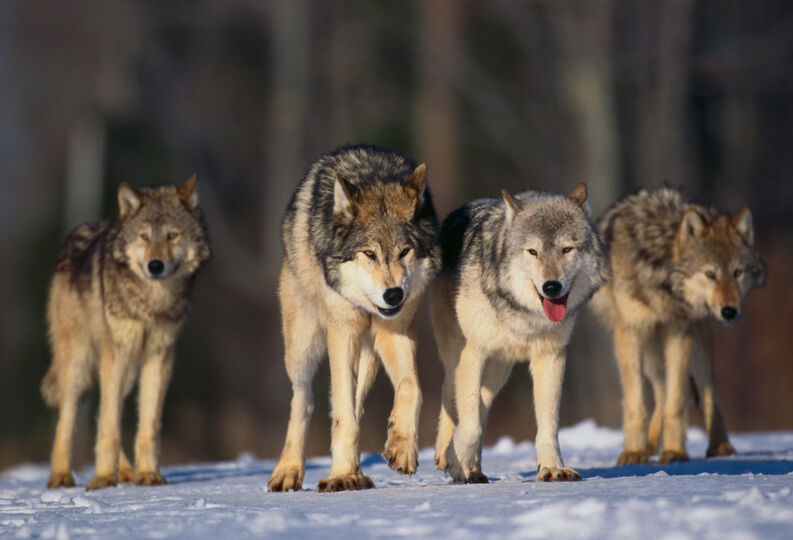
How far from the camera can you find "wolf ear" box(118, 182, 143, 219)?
312 inches

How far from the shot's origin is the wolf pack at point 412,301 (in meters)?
5.52

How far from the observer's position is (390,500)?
4.83 meters

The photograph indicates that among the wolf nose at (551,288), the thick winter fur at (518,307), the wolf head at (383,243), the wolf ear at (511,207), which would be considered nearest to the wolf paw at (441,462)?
the thick winter fur at (518,307)

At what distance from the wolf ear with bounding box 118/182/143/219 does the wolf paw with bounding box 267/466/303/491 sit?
273cm

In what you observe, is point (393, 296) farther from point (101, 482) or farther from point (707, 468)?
point (101, 482)

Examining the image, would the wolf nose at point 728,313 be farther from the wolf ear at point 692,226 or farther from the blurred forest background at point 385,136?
the blurred forest background at point 385,136

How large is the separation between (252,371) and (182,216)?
12597 mm

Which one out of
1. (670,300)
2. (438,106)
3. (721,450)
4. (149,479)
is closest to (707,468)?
(721,450)

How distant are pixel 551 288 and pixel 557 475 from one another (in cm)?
92

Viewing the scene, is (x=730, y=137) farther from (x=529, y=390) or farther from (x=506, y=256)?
(x=506, y=256)

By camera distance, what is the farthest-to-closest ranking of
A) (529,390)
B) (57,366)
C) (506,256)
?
(529,390)
(57,366)
(506,256)

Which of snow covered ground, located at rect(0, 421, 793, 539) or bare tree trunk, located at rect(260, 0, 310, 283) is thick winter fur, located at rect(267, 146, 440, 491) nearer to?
snow covered ground, located at rect(0, 421, 793, 539)

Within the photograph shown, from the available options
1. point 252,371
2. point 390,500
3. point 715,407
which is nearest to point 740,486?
point 390,500

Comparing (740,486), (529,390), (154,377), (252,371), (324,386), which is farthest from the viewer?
(252,371)
